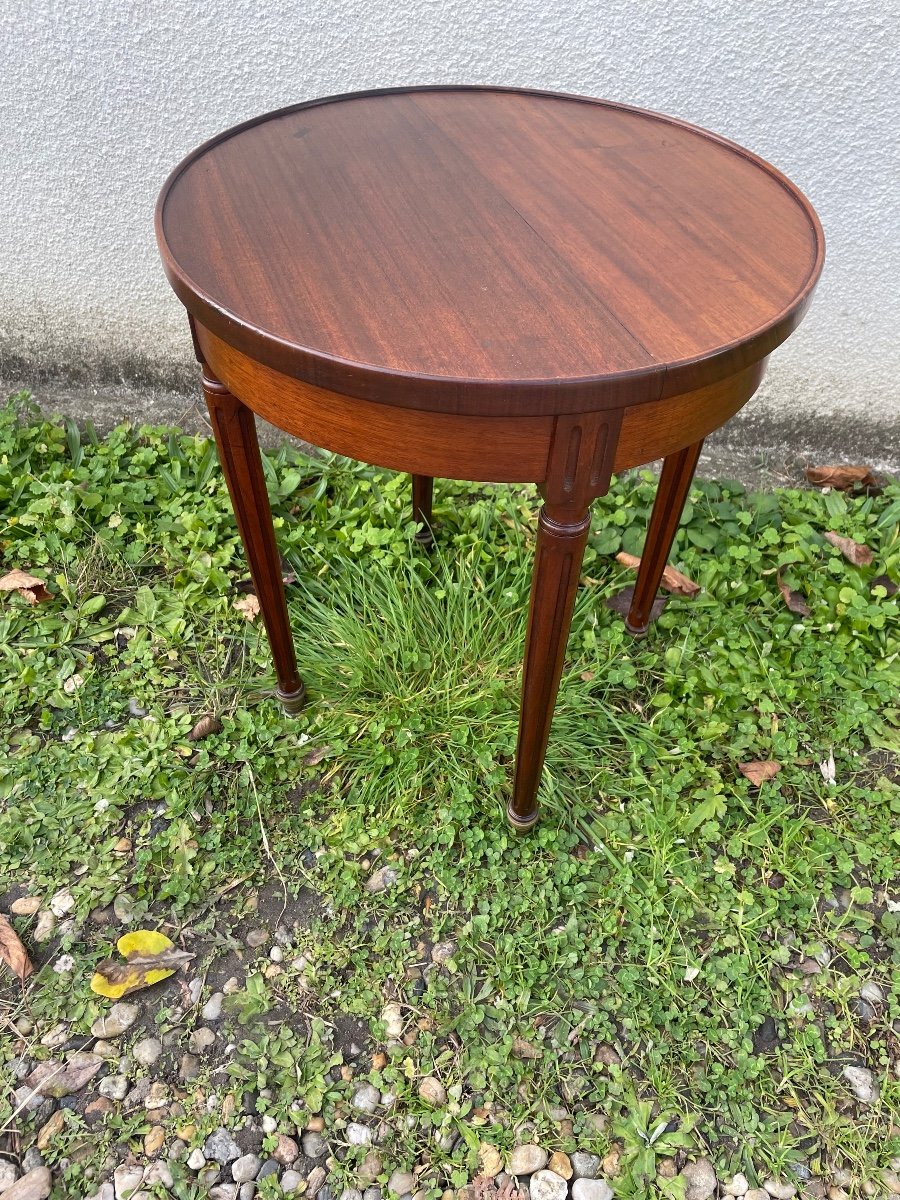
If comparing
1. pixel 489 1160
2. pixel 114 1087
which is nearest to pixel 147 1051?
pixel 114 1087

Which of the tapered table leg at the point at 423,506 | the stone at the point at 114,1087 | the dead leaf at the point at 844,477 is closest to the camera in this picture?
the stone at the point at 114,1087

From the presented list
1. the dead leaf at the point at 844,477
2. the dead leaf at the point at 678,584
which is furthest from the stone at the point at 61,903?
the dead leaf at the point at 844,477

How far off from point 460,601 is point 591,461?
1052mm

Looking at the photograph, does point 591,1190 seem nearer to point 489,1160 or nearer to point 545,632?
point 489,1160

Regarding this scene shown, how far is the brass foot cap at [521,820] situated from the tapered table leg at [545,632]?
1.4 inches

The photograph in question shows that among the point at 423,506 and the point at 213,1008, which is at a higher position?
the point at 423,506

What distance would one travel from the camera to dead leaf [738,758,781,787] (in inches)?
71.9

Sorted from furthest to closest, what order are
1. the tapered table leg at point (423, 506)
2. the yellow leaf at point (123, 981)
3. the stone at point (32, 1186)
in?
the tapered table leg at point (423, 506) < the yellow leaf at point (123, 981) < the stone at point (32, 1186)

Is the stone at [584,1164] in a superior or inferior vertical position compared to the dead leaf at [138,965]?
superior

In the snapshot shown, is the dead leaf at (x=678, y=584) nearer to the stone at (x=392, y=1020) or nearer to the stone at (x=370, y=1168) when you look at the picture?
the stone at (x=392, y=1020)

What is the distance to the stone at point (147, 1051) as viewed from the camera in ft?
4.71

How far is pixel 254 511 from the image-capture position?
156 cm

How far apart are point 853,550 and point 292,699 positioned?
60.0 inches

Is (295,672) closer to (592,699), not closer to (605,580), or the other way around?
(592,699)
